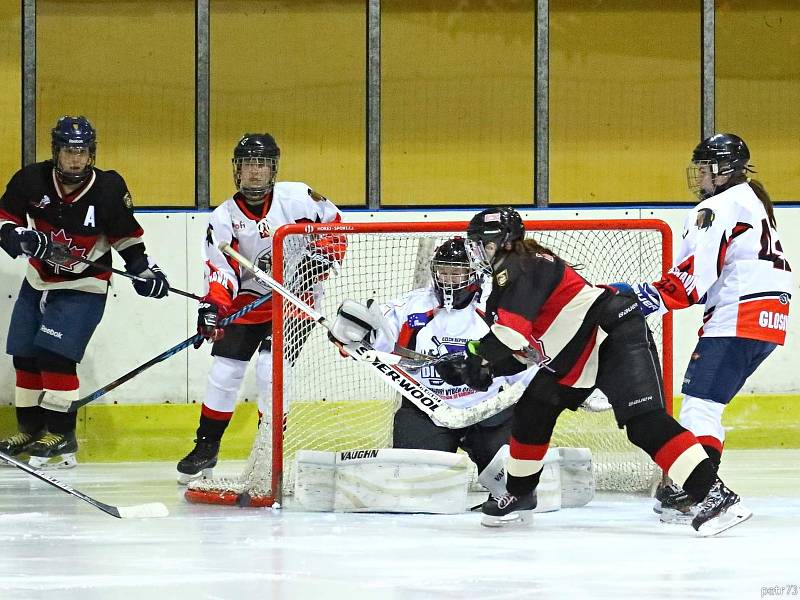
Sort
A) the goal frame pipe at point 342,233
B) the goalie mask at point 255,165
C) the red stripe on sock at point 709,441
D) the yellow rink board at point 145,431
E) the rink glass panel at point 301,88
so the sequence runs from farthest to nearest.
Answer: the rink glass panel at point 301,88, the yellow rink board at point 145,431, the goalie mask at point 255,165, the goal frame pipe at point 342,233, the red stripe on sock at point 709,441

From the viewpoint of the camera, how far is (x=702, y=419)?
151 inches

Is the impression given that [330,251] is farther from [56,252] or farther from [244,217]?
[56,252]

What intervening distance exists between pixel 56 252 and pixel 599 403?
1.98 metres

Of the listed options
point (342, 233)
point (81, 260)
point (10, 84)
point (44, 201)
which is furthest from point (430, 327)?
point (10, 84)

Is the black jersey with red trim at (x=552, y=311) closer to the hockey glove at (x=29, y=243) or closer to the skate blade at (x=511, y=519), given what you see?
the skate blade at (x=511, y=519)

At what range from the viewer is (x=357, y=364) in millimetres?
5023

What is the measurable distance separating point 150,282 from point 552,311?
188 centimetres

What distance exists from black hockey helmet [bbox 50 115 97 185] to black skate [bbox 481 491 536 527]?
2077 millimetres

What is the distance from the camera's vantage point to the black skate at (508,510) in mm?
3748

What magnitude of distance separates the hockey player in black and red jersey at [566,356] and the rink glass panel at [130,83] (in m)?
2.47

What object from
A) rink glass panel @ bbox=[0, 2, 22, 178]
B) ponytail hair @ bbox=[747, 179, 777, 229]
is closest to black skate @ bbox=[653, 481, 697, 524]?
ponytail hair @ bbox=[747, 179, 777, 229]

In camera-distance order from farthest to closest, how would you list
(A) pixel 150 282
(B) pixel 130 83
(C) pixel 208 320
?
(B) pixel 130 83, (A) pixel 150 282, (C) pixel 208 320

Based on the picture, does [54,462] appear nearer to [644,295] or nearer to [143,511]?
[143,511]

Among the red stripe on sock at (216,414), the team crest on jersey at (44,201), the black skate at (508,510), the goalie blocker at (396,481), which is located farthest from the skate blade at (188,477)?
the black skate at (508,510)
